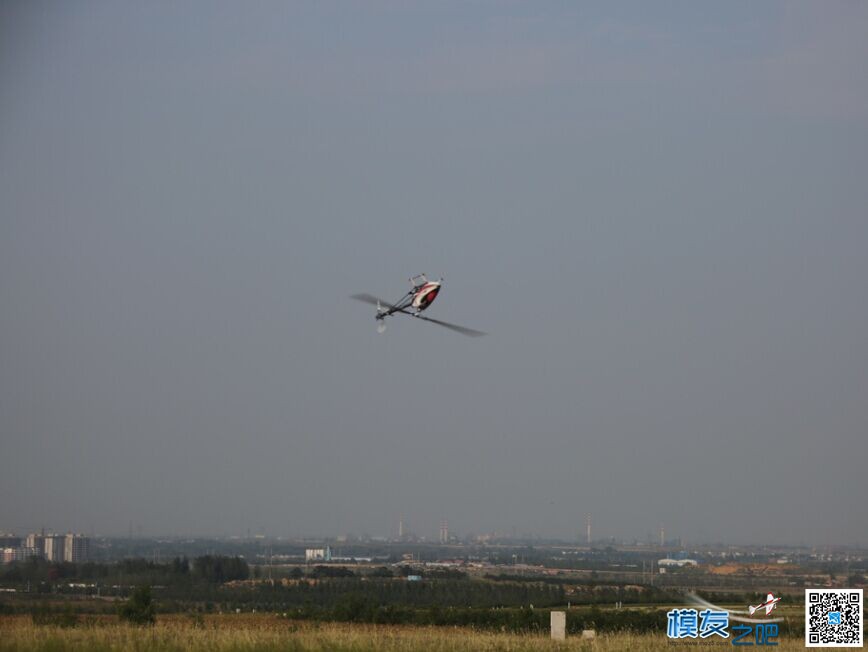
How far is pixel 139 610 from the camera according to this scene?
46469 mm

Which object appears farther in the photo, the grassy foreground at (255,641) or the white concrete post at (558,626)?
the white concrete post at (558,626)

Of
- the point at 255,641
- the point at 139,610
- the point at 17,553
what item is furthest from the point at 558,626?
the point at 17,553

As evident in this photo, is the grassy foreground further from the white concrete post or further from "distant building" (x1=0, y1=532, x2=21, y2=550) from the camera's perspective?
"distant building" (x1=0, y1=532, x2=21, y2=550)

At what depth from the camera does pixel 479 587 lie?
78.6 m

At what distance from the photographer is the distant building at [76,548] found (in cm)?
8494

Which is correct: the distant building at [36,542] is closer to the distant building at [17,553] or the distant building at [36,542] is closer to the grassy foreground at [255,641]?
the distant building at [17,553]

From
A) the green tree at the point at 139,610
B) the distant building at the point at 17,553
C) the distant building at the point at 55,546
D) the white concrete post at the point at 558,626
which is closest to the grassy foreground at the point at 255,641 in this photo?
the white concrete post at the point at 558,626

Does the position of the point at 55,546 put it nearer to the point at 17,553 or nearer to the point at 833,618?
the point at 17,553

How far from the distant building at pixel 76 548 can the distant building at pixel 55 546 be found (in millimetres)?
247

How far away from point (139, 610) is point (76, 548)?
44391mm

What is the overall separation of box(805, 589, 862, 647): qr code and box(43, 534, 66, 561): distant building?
203 feet

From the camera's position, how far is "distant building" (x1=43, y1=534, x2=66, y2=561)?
277ft

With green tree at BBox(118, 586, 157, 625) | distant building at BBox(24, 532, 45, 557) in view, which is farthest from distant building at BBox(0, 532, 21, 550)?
A: green tree at BBox(118, 586, 157, 625)

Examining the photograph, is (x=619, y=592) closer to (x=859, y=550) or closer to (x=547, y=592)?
(x=547, y=592)
